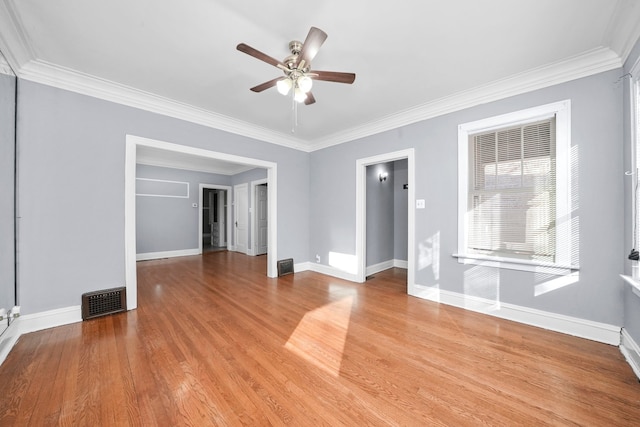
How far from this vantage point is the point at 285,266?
4656 mm

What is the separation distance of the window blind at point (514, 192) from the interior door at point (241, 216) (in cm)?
602

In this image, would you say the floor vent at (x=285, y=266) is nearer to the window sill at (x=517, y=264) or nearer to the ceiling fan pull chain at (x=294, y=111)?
the ceiling fan pull chain at (x=294, y=111)

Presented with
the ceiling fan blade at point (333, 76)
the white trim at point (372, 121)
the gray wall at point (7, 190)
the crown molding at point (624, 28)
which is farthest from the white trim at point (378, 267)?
the gray wall at point (7, 190)

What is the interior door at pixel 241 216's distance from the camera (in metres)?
7.27

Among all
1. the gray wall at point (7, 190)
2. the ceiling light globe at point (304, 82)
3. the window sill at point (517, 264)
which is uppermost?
the ceiling light globe at point (304, 82)

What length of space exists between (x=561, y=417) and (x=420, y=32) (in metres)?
2.93

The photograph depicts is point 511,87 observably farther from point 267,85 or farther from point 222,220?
point 222,220

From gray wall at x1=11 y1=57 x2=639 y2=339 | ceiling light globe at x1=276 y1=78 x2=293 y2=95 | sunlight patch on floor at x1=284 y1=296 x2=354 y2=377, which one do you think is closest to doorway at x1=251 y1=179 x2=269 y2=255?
gray wall at x1=11 y1=57 x2=639 y2=339

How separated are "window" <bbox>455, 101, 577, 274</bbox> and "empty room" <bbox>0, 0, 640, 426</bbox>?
2cm

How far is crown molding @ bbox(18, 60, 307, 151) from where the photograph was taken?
2.46 m

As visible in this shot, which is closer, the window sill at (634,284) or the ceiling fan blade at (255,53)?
the ceiling fan blade at (255,53)

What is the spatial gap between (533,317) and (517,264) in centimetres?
58

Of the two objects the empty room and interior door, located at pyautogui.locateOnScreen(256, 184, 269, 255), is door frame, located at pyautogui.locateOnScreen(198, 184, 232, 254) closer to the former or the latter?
interior door, located at pyautogui.locateOnScreen(256, 184, 269, 255)

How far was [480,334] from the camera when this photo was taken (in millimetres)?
2379
